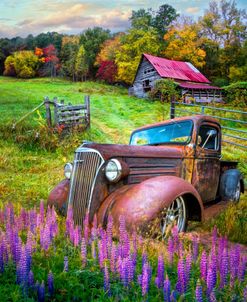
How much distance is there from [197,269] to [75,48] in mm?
52623

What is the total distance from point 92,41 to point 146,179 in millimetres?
51324

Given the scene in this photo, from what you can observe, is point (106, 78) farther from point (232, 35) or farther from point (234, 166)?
point (234, 166)

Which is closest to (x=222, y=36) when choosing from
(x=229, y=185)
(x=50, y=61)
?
(x=50, y=61)

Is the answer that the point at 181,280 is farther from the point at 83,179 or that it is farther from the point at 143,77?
the point at 143,77

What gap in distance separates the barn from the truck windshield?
27538 millimetres

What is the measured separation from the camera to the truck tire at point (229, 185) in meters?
6.43

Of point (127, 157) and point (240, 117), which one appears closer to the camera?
point (127, 157)

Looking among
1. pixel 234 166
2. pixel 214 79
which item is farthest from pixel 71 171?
pixel 214 79

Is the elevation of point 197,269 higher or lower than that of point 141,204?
lower

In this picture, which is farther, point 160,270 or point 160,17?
point 160,17

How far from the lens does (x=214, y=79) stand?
42188mm

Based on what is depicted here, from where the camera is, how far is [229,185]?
21.1 feet

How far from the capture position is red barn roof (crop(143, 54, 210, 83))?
114ft

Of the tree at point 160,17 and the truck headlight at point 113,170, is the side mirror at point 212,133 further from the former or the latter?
the tree at point 160,17
